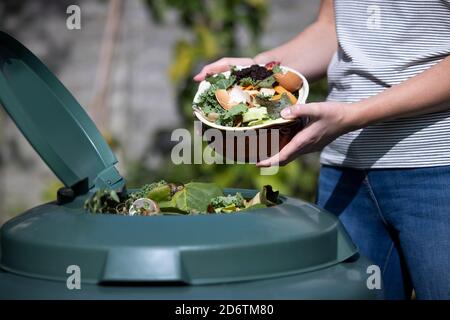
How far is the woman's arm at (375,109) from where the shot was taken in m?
1.66

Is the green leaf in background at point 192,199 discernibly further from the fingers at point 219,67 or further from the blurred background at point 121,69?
the blurred background at point 121,69

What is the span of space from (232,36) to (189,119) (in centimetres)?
43

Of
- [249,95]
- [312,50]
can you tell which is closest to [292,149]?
[249,95]

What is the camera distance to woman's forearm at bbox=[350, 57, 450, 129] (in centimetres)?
169

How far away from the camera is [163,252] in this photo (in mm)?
1353

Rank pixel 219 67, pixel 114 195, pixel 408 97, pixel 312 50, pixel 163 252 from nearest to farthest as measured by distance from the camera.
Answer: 1. pixel 163 252
2. pixel 114 195
3. pixel 408 97
4. pixel 219 67
5. pixel 312 50

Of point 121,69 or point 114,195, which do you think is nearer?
point 114,195

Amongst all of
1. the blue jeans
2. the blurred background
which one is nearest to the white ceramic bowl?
the blue jeans

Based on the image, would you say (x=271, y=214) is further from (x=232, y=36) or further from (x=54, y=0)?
(x=54, y=0)

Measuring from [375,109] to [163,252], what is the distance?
58 centimetres

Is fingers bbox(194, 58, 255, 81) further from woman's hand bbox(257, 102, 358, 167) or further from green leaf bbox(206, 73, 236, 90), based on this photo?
woman's hand bbox(257, 102, 358, 167)

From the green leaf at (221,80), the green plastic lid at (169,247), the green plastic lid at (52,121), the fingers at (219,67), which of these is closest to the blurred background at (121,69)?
the fingers at (219,67)

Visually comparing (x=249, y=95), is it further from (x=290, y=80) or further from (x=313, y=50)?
(x=313, y=50)

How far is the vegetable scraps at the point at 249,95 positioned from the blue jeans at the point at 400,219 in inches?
10.9
